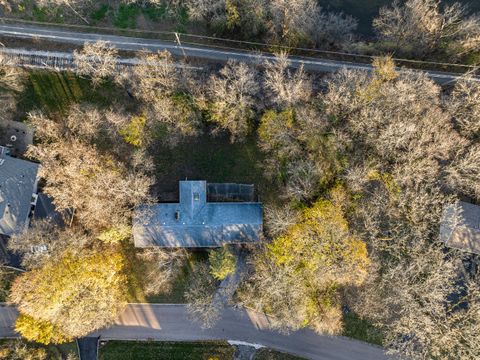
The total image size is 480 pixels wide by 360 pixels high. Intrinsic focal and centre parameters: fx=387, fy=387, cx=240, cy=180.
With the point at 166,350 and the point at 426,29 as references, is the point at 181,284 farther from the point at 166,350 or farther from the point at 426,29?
the point at 426,29

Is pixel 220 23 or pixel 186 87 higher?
pixel 220 23

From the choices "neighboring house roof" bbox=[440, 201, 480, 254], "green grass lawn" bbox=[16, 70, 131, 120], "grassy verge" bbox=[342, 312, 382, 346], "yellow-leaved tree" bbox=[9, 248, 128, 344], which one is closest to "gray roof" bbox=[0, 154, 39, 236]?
"yellow-leaved tree" bbox=[9, 248, 128, 344]

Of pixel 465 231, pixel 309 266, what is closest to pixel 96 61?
pixel 309 266

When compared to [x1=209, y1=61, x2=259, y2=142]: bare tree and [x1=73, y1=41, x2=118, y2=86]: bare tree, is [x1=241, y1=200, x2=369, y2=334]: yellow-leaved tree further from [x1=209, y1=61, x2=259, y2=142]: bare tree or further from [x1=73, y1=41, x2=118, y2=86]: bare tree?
[x1=73, y1=41, x2=118, y2=86]: bare tree

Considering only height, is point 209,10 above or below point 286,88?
above

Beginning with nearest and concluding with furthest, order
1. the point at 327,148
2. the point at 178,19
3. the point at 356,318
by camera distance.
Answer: the point at 327,148 → the point at 356,318 → the point at 178,19

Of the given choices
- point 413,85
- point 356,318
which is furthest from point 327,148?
point 356,318

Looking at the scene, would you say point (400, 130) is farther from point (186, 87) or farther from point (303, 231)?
point (186, 87)
